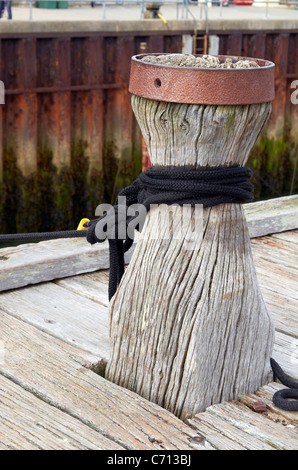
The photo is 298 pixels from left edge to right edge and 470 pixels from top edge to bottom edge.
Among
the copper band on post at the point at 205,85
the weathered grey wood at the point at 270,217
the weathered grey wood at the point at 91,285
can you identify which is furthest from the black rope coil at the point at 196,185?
the weathered grey wood at the point at 270,217

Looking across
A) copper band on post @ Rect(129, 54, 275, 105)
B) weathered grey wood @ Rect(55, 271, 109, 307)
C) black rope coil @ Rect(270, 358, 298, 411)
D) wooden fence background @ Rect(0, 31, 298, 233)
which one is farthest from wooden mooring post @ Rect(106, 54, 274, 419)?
wooden fence background @ Rect(0, 31, 298, 233)

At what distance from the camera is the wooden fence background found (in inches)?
374

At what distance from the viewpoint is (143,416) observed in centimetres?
200

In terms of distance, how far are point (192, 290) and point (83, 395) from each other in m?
0.47

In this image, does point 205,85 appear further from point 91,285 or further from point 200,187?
point 91,285

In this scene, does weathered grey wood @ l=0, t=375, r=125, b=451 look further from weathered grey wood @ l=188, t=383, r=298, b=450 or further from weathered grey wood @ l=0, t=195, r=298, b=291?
weathered grey wood @ l=0, t=195, r=298, b=291

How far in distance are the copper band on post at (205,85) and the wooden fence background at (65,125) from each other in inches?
304

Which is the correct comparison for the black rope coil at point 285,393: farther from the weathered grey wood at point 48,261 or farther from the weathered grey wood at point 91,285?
the weathered grey wood at point 48,261

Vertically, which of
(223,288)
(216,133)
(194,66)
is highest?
(194,66)

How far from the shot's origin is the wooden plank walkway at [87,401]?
1.91 m

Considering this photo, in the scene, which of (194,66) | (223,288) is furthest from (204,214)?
(194,66)

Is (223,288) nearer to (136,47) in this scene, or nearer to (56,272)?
(56,272)

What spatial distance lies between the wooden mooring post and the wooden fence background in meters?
7.61

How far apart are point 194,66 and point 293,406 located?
1046mm
